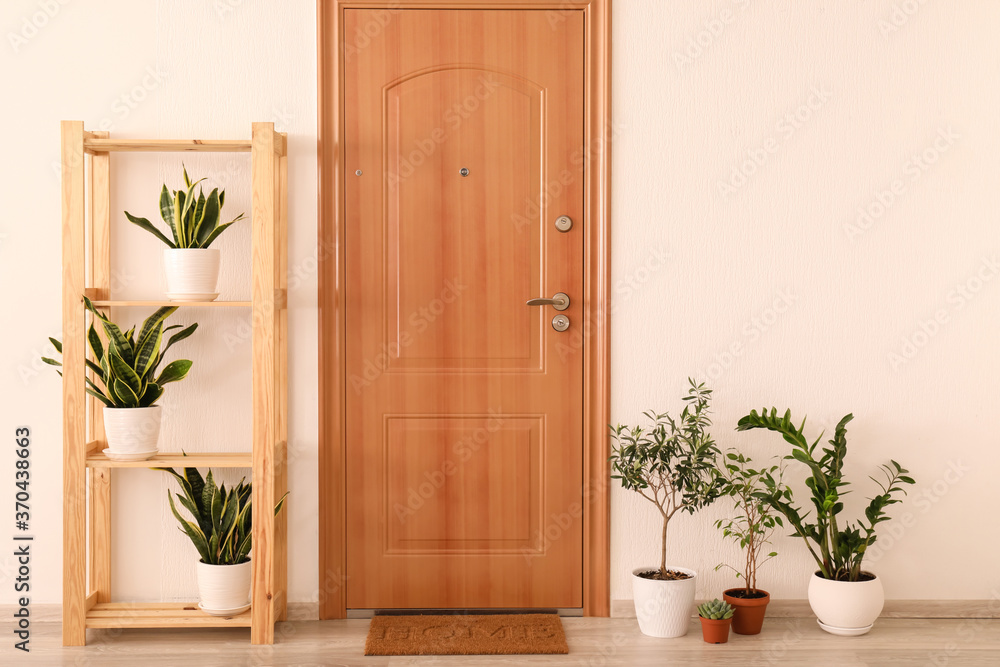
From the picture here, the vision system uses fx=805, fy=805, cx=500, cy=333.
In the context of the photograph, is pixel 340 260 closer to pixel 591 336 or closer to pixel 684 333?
pixel 591 336

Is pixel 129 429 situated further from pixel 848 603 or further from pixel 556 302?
pixel 848 603

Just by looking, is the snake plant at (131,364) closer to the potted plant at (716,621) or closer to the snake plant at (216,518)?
the snake plant at (216,518)

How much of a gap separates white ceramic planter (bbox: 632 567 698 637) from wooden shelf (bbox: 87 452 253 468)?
131 centimetres

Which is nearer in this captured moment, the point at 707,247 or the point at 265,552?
the point at 265,552

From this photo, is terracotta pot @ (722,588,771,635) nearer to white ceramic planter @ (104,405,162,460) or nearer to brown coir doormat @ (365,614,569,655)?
brown coir doormat @ (365,614,569,655)

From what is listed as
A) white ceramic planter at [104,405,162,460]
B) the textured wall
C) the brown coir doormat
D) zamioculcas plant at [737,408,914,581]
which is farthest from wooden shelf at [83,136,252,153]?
zamioculcas plant at [737,408,914,581]

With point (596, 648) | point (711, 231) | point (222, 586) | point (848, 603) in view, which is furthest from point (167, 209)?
point (848, 603)

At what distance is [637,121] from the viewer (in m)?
2.75

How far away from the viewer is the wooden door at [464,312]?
8.96ft

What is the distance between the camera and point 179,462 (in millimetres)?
2490

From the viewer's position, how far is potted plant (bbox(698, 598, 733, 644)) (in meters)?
2.51

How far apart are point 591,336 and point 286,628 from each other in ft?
4.60

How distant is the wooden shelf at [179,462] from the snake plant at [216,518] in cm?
5

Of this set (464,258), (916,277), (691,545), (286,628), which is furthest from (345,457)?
(916,277)
